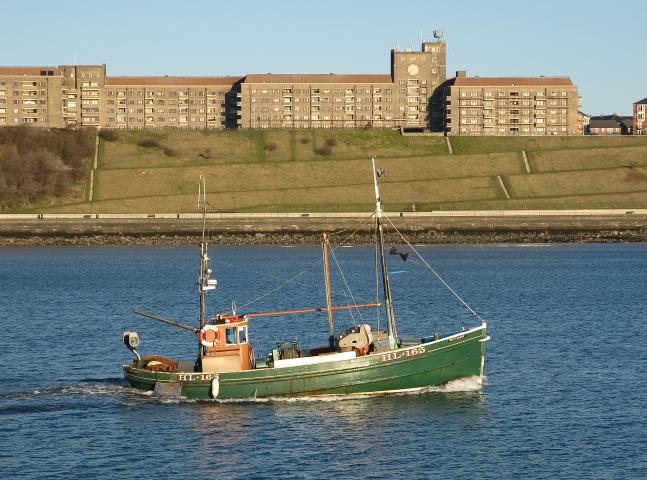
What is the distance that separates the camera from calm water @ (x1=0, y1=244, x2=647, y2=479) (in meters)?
45.3

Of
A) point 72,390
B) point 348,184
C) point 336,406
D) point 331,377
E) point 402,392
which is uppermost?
point 348,184

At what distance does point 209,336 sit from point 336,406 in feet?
21.7

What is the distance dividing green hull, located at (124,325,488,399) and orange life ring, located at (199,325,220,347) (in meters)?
1.44

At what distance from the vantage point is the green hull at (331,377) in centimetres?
5397

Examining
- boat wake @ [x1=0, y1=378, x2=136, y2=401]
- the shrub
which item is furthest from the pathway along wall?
boat wake @ [x1=0, y1=378, x2=136, y2=401]

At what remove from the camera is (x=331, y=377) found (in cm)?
5406

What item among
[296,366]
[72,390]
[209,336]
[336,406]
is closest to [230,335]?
[209,336]

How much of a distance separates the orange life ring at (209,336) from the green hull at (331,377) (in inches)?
56.7

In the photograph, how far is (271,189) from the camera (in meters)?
184

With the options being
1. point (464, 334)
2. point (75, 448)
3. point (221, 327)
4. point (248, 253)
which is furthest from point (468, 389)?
point (248, 253)

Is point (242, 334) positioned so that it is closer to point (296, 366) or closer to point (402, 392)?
point (296, 366)

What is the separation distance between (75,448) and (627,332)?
41939 mm

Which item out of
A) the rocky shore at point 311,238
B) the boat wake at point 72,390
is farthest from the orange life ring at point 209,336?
the rocky shore at point 311,238

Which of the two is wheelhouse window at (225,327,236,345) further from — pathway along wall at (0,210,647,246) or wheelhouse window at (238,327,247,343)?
pathway along wall at (0,210,647,246)
